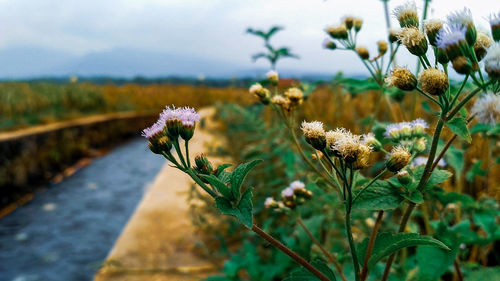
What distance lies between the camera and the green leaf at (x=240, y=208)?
1.98 feet

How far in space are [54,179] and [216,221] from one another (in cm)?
369

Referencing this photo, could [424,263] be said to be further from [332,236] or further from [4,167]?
[4,167]

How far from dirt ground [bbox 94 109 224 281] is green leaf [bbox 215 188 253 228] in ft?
3.06

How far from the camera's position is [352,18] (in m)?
1.21

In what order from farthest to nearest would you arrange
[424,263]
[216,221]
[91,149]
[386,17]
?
[91,149]
[216,221]
[386,17]
[424,263]

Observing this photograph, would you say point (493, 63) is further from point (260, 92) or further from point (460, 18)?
point (260, 92)

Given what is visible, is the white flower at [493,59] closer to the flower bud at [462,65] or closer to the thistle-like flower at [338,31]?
the flower bud at [462,65]

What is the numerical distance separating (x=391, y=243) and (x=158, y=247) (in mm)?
1732

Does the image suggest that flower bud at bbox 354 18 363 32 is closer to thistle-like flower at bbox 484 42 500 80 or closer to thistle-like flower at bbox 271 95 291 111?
thistle-like flower at bbox 271 95 291 111

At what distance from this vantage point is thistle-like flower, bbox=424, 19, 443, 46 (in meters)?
0.67

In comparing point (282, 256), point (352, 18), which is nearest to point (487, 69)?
point (352, 18)

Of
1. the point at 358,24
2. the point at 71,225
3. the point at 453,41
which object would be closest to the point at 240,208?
the point at 453,41

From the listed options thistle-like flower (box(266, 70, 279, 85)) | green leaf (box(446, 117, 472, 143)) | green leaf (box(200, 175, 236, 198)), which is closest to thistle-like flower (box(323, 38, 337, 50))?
thistle-like flower (box(266, 70, 279, 85))

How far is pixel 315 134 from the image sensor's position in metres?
0.70
